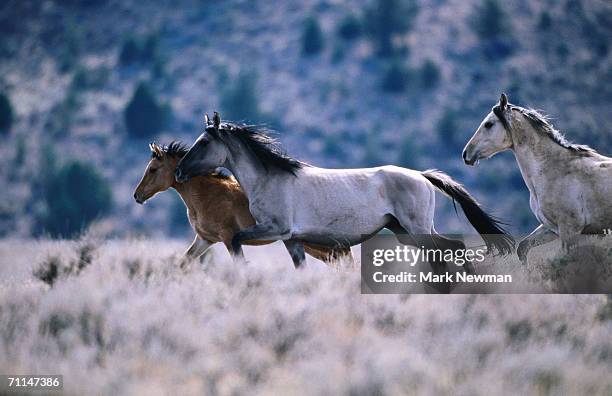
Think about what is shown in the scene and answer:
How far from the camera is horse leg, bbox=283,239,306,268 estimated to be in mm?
10203

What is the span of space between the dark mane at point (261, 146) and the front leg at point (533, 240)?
2658 millimetres

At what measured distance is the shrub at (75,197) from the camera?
43500 millimetres

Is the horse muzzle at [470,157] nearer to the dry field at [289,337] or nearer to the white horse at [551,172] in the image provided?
the white horse at [551,172]

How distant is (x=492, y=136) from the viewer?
10.2 metres

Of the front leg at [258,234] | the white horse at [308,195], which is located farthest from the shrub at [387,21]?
the front leg at [258,234]

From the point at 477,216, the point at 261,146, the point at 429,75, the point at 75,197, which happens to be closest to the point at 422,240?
the point at 477,216

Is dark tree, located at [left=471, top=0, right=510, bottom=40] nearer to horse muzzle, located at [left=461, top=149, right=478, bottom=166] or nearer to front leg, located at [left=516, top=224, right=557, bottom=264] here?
horse muzzle, located at [left=461, top=149, right=478, bottom=166]

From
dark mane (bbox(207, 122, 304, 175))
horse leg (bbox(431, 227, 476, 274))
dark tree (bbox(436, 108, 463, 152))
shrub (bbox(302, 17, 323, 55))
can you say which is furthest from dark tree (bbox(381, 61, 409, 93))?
horse leg (bbox(431, 227, 476, 274))

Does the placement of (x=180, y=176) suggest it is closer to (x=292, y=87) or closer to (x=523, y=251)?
(x=523, y=251)

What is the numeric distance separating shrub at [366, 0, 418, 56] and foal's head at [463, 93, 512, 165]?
6222 cm

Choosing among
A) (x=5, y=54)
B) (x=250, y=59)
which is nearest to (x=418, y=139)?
(x=250, y=59)

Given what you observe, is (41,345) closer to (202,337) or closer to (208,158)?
(202,337)

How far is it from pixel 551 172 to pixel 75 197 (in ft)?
125

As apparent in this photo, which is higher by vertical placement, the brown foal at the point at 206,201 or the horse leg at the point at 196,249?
the brown foal at the point at 206,201
